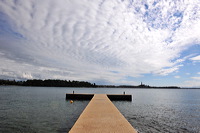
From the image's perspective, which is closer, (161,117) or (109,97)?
(161,117)

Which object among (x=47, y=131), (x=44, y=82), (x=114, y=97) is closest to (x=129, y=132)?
(x=47, y=131)

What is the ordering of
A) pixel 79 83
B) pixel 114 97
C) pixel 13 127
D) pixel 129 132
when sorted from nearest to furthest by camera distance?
1. pixel 129 132
2. pixel 13 127
3. pixel 114 97
4. pixel 79 83

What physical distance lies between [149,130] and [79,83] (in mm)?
179603

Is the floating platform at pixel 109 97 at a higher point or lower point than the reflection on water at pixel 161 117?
higher

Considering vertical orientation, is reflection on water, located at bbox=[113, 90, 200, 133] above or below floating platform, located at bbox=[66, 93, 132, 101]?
below

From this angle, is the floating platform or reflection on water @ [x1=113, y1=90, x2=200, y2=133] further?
the floating platform

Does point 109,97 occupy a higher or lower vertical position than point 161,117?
higher

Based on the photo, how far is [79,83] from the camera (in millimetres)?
188000

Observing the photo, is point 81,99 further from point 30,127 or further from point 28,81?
point 28,81

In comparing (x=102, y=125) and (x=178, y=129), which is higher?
(x=102, y=125)

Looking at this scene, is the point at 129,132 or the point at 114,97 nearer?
the point at 129,132

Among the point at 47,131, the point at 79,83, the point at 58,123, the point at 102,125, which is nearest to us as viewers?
the point at 102,125

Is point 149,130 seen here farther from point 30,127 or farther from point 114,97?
point 114,97

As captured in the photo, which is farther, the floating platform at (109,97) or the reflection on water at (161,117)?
the floating platform at (109,97)
